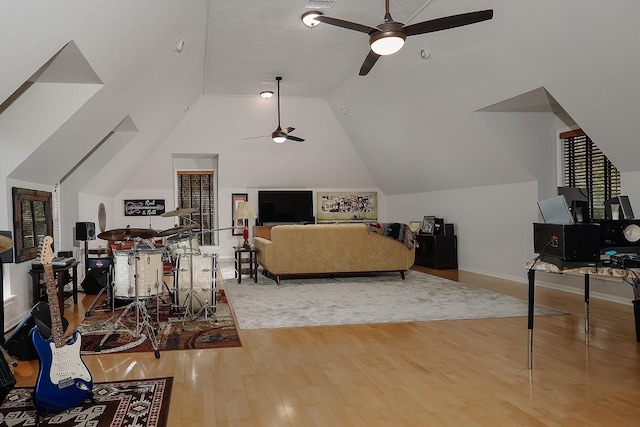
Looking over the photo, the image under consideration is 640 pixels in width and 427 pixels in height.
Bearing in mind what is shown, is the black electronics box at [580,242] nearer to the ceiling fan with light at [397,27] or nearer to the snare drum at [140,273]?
the ceiling fan with light at [397,27]

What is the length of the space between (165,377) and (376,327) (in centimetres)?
203

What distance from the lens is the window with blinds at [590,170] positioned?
242 inches

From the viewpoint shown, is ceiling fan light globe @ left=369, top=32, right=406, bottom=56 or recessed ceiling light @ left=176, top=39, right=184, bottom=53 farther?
recessed ceiling light @ left=176, top=39, right=184, bottom=53

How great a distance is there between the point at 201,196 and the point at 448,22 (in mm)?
8535

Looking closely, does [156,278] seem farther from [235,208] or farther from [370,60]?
[235,208]

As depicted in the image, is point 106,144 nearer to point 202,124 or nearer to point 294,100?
point 202,124

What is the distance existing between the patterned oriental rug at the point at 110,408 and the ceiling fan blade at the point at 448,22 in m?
3.13

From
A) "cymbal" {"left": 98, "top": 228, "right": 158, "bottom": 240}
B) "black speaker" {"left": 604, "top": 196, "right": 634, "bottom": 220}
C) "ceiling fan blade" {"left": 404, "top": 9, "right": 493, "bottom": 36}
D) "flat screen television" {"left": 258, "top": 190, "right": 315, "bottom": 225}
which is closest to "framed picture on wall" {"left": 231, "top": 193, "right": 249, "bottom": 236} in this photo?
"flat screen television" {"left": 258, "top": 190, "right": 315, "bottom": 225}

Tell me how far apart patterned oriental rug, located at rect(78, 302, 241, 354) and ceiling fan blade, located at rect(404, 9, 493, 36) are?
114 inches

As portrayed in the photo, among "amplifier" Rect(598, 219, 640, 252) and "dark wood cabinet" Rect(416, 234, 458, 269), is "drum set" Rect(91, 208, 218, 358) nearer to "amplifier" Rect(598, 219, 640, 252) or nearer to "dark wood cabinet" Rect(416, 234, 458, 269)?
"amplifier" Rect(598, 219, 640, 252)

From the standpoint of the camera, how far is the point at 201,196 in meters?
11.4

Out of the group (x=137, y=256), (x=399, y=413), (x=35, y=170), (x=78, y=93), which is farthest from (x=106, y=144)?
(x=399, y=413)

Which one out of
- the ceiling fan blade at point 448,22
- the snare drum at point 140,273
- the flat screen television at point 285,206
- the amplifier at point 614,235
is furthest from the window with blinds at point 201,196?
the amplifier at point 614,235

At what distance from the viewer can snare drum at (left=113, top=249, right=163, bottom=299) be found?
166 inches
